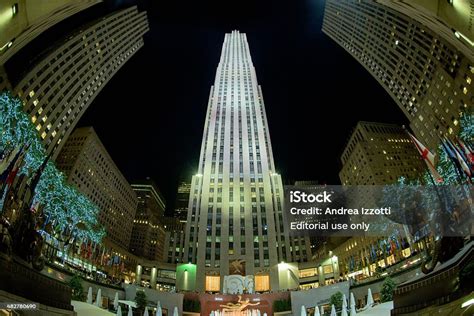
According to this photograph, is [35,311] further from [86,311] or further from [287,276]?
[287,276]

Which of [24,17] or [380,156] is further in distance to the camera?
[380,156]

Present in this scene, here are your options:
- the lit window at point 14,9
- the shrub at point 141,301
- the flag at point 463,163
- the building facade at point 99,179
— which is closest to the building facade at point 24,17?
the lit window at point 14,9

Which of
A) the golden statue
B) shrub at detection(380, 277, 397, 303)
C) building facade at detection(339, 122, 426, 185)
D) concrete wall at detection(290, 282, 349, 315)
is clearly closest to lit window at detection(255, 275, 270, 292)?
the golden statue

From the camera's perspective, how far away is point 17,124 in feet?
151

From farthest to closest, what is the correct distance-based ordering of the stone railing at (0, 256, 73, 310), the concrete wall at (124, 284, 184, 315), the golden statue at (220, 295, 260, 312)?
the golden statue at (220, 295, 260, 312), the concrete wall at (124, 284, 184, 315), the stone railing at (0, 256, 73, 310)

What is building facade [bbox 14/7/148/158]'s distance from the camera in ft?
273

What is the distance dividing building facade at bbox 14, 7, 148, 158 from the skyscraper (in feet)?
126

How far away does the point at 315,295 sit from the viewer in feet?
202

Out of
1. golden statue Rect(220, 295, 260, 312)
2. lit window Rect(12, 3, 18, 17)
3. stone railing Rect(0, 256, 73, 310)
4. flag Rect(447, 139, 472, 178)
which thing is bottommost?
stone railing Rect(0, 256, 73, 310)

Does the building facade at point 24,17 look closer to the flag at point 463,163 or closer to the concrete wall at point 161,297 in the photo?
the flag at point 463,163

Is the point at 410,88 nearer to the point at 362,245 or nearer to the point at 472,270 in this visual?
the point at 362,245

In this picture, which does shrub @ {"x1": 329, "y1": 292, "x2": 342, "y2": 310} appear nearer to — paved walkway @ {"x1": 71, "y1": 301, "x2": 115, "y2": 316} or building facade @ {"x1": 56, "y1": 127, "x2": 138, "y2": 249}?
paved walkway @ {"x1": 71, "y1": 301, "x2": 115, "y2": 316}

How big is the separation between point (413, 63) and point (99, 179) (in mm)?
109799

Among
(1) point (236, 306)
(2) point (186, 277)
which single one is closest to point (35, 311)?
(1) point (236, 306)
